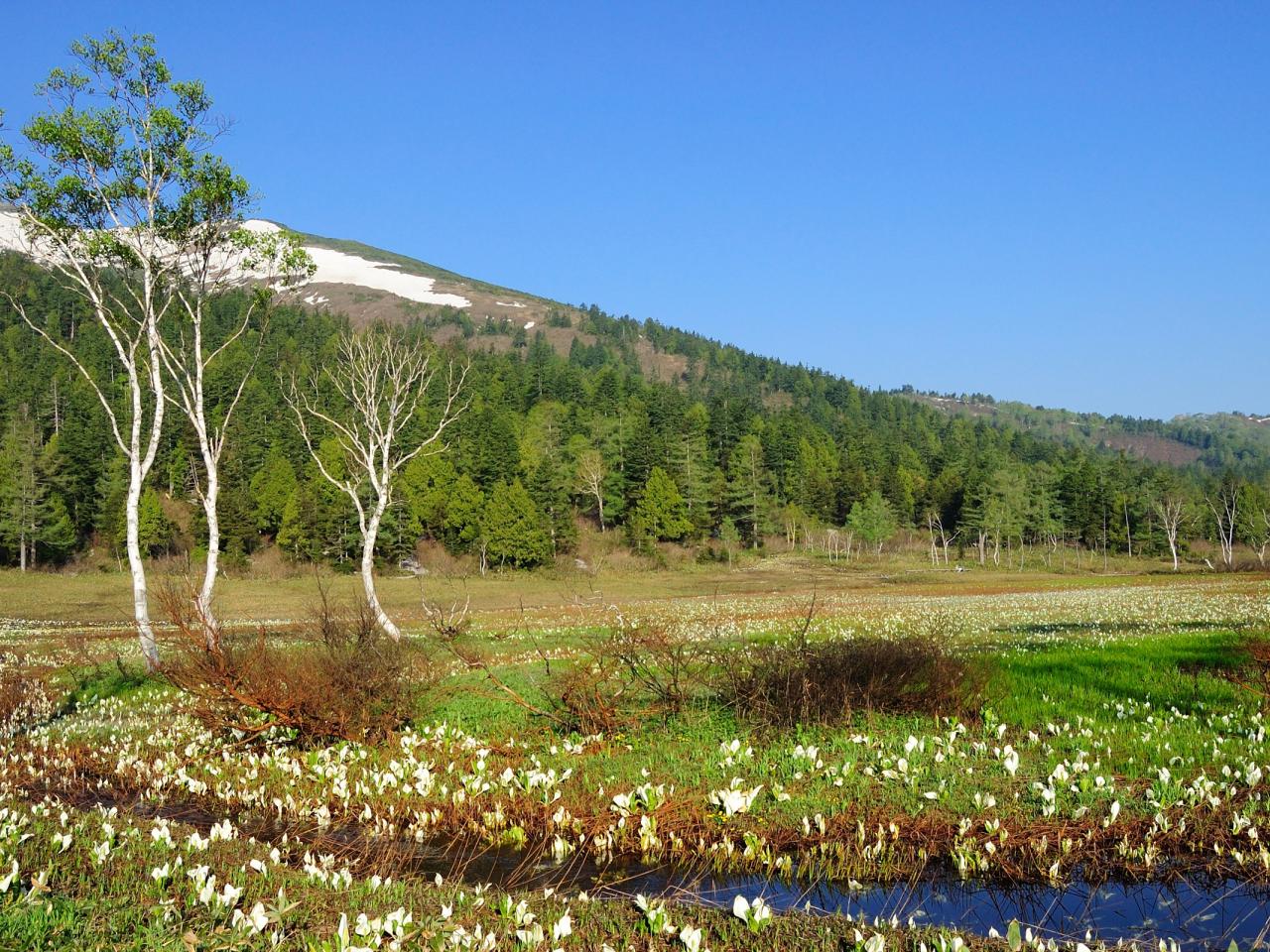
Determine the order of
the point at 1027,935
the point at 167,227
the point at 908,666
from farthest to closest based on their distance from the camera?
1. the point at 167,227
2. the point at 908,666
3. the point at 1027,935

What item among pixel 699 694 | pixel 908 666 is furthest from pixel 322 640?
pixel 908 666

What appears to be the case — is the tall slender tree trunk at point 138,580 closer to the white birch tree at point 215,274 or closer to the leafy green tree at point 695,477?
the white birch tree at point 215,274

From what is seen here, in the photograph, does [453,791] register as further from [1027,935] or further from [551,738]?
[1027,935]

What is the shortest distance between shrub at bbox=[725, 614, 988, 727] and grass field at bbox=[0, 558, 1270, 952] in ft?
0.71

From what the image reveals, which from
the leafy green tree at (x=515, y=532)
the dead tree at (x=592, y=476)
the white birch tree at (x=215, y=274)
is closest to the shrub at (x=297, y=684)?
the white birch tree at (x=215, y=274)

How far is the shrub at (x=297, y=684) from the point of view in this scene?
11.6 meters

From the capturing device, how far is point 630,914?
5.90 metres

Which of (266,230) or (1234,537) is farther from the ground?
(266,230)

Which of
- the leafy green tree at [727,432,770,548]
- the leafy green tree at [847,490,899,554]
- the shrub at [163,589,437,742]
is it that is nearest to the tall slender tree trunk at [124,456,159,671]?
the shrub at [163,589,437,742]

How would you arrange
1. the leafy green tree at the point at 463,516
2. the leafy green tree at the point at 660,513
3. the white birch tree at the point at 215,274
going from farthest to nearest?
the leafy green tree at the point at 660,513 < the leafy green tree at the point at 463,516 < the white birch tree at the point at 215,274

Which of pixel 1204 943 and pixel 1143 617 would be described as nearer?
pixel 1204 943

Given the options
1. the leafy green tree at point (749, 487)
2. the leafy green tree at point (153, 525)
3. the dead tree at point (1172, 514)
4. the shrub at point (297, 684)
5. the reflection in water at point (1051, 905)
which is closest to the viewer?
the reflection in water at point (1051, 905)

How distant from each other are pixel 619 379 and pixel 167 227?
422 ft

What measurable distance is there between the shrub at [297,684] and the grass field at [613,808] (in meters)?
0.38
